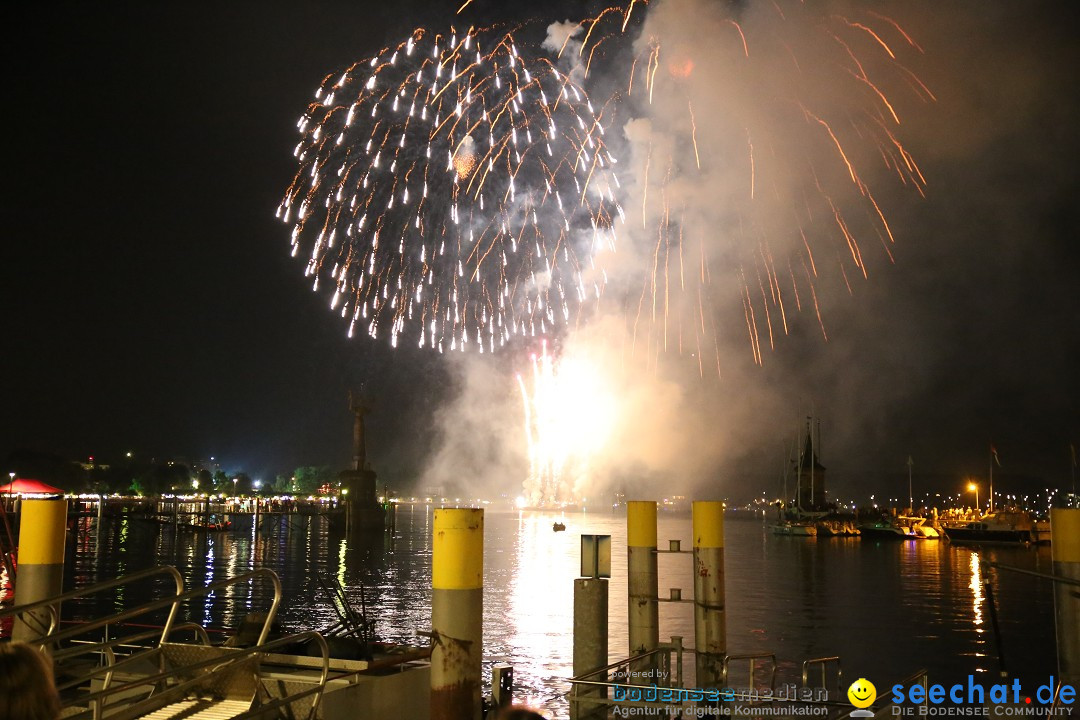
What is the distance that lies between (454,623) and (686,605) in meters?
33.3

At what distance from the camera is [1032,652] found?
104ft

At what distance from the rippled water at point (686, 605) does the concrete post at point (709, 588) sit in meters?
2.56

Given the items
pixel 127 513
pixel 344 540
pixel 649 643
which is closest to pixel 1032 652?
pixel 649 643

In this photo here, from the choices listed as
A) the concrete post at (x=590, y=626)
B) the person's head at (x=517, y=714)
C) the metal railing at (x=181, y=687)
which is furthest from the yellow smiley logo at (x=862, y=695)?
the person's head at (x=517, y=714)

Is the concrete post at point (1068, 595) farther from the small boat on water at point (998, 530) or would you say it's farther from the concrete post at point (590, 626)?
the small boat on water at point (998, 530)

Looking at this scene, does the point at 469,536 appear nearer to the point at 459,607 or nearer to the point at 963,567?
the point at 459,607

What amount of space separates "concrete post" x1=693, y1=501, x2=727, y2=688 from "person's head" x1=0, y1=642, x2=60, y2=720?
12.5 metres

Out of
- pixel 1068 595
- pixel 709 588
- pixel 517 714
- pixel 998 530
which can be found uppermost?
pixel 517 714

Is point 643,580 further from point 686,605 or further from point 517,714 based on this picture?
point 686,605

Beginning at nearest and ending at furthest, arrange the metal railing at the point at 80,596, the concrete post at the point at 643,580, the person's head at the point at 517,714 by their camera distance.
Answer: the person's head at the point at 517,714 < the metal railing at the point at 80,596 < the concrete post at the point at 643,580

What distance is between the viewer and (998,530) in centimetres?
11288

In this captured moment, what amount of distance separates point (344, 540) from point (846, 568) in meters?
50.8

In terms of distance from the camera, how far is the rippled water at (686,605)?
2872 centimetres

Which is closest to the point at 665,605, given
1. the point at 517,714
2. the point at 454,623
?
the point at 454,623
